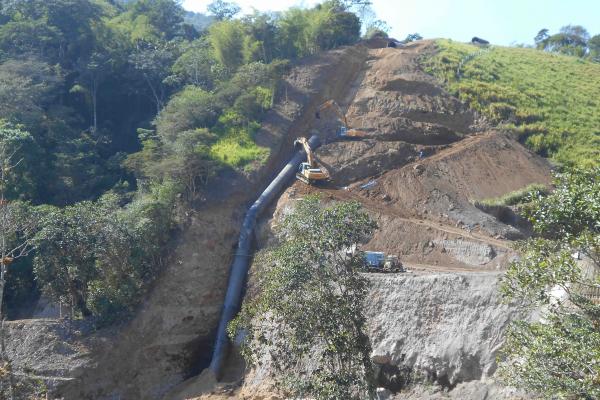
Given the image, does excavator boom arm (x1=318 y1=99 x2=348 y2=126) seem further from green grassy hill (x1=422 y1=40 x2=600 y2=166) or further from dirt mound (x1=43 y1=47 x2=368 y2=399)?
green grassy hill (x1=422 y1=40 x2=600 y2=166)

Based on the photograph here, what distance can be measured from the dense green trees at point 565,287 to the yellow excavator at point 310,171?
72.1 feet

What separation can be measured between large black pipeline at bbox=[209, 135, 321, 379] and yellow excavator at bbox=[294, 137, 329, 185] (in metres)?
0.57

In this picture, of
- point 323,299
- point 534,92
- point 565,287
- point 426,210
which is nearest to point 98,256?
point 323,299

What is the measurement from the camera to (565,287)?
11477 mm

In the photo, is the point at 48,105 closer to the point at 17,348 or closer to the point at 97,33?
the point at 97,33

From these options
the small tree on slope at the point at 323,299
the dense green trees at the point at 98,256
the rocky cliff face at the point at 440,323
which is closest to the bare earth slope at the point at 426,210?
the rocky cliff face at the point at 440,323

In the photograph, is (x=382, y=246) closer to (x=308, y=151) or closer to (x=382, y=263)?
(x=382, y=263)

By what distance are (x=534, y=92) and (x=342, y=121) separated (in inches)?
652

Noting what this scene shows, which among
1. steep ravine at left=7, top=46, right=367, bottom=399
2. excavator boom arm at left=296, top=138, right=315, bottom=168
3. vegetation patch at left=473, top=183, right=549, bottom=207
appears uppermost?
excavator boom arm at left=296, top=138, right=315, bottom=168

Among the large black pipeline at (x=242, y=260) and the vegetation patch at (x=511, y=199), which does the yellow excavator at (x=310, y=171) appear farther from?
the vegetation patch at (x=511, y=199)

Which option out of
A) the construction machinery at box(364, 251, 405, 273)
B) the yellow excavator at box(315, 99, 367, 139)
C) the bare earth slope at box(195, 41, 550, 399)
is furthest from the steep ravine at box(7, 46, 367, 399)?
the construction machinery at box(364, 251, 405, 273)

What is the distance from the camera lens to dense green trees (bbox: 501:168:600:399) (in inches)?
420

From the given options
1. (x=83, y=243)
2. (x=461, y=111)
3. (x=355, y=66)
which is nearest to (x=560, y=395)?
(x=83, y=243)

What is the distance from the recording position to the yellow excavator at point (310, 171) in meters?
34.0
